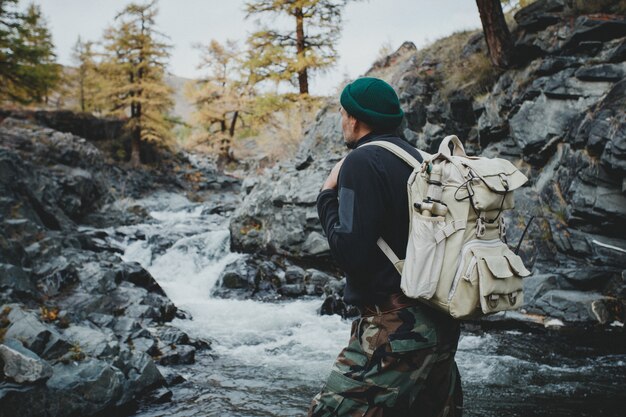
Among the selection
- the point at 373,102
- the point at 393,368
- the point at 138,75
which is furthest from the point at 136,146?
the point at 393,368

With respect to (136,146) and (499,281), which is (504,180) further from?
(136,146)

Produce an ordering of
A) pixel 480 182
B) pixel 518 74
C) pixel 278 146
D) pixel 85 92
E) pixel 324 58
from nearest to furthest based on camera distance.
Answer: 1. pixel 480 182
2. pixel 518 74
3. pixel 324 58
4. pixel 278 146
5. pixel 85 92

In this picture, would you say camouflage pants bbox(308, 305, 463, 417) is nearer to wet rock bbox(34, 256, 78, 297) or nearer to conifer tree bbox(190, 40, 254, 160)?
wet rock bbox(34, 256, 78, 297)

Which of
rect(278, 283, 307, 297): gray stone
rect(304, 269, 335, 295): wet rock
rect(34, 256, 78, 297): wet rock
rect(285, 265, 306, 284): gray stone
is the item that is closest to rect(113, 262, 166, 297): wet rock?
rect(34, 256, 78, 297): wet rock

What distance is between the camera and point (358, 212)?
2117mm

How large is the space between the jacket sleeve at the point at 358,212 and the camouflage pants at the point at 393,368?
0.31m

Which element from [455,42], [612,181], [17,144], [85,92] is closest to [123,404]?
[612,181]

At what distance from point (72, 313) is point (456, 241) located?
292 inches

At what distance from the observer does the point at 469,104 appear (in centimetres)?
1323

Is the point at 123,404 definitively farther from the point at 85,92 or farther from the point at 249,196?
the point at 85,92

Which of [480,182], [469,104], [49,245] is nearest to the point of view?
[480,182]

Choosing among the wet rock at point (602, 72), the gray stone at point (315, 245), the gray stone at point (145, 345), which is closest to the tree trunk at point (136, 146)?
the gray stone at point (315, 245)

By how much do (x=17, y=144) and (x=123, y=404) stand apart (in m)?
23.0

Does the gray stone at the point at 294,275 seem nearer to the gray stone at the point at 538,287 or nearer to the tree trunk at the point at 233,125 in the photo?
the gray stone at the point at 538,287
